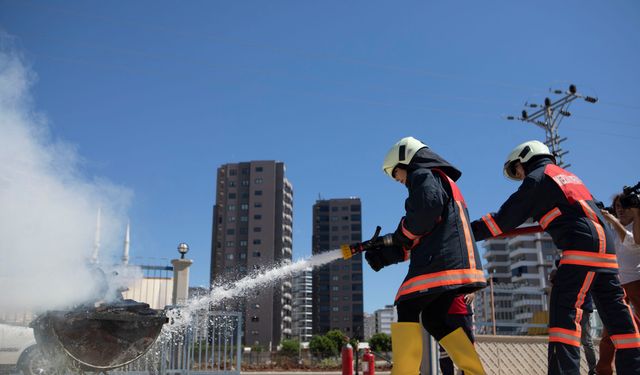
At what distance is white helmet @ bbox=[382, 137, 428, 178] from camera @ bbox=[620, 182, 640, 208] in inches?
72.8

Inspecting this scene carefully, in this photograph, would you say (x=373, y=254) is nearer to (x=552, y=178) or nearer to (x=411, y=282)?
(x=411, y=282)

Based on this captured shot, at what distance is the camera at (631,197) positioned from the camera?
4.63 m

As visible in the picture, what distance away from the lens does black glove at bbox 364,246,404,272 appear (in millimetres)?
4442

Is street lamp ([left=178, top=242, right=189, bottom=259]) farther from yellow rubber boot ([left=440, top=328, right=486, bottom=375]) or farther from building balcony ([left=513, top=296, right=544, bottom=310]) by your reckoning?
building balcony ([left=513, top=296, right=544, bottom=310])

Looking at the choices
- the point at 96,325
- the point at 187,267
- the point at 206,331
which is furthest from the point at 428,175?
the point at 187,267

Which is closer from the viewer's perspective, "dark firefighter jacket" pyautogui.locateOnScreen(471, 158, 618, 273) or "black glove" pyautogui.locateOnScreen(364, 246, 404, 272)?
"dark firefighter jacket" pyautogui.locateOnScreen(471, 158, 618, 273)

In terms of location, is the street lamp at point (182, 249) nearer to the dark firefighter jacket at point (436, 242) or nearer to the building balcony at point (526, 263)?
the dark firefighter jacket at point (436, 242)

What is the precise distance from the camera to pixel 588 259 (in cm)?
377

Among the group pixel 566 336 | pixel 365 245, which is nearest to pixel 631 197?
pixel 566 336

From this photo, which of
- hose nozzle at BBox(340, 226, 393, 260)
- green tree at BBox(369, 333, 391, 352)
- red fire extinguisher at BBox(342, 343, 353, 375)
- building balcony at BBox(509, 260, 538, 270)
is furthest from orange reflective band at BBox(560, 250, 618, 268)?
building balcony at BBox(509, 260, 538, 270)

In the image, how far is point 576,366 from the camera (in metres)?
3.57

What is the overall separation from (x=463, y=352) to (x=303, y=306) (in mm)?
168251

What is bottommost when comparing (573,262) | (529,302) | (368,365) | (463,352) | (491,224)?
(368,365)

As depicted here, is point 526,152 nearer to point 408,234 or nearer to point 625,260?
point 408,234
